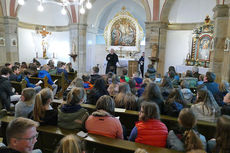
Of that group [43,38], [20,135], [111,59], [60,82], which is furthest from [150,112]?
[43,38]

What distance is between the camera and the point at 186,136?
1.89 metres

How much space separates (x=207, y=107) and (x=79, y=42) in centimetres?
1059

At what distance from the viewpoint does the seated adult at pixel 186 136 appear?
1.81 metres

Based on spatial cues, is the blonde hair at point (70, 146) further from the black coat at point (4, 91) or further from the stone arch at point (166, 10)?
the stone arch at point (166, 10)

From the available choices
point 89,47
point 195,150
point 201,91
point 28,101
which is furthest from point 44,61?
point 195,150

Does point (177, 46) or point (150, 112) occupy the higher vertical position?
point (177, 46)

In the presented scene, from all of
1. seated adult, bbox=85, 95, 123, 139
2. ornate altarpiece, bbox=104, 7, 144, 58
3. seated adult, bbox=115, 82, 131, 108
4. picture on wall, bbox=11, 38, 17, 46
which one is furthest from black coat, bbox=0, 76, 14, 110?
ornate altarpiece, bbox=104, 7, 144, 58

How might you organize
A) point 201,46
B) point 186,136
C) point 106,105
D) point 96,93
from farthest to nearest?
point 201,46 → point 96,93 → point 106,105 → point 186,136

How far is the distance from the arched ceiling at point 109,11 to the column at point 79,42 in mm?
916

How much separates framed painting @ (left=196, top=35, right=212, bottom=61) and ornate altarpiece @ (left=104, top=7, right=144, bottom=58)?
4318 mm

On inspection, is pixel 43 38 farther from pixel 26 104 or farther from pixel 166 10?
pixel 26 104

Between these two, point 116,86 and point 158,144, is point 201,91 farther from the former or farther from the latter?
point 116,86

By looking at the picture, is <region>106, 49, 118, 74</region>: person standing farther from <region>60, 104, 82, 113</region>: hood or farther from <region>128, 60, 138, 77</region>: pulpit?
<region>60, 104, 82, 113</region>: hood

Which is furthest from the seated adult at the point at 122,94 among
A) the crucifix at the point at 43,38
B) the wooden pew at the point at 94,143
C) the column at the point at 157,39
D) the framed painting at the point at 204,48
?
the crucifix at the point at 43,38
